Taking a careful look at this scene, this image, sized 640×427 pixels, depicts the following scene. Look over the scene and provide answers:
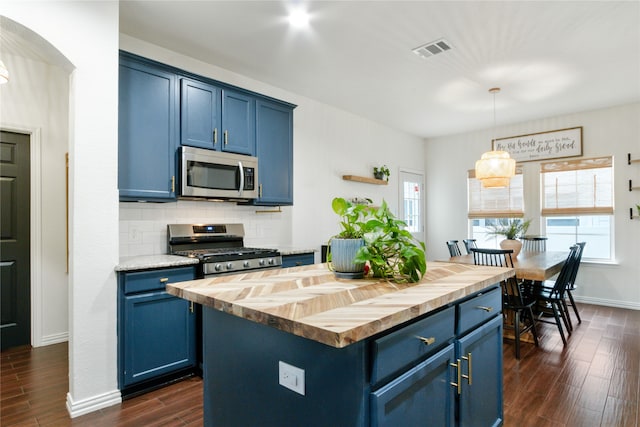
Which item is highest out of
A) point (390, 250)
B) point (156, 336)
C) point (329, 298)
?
point (390, 250)

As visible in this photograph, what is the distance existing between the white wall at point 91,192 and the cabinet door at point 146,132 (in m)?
0.24

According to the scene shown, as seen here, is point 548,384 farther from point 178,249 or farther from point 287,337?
point 178,249

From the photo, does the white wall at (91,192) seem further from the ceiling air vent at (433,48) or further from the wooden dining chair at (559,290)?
the wooden dining chair at (559,290)

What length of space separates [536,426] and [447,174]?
4.98 m

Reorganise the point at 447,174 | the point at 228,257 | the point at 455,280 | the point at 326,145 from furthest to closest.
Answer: the point at 447,174
the point at 326,145
the point at 228,257
the point at 455,280

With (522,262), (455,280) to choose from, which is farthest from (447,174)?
(455,280)

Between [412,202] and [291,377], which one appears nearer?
[291,377]

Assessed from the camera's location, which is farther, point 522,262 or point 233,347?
point 522,262

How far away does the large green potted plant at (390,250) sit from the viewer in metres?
1.50

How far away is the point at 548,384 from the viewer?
2625 mm

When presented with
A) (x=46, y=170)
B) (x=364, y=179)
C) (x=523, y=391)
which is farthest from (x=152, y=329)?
(x=364, y=179)

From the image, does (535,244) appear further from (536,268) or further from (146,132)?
(146,132)

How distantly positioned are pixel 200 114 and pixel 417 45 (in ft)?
6.63

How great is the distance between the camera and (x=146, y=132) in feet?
9.12
